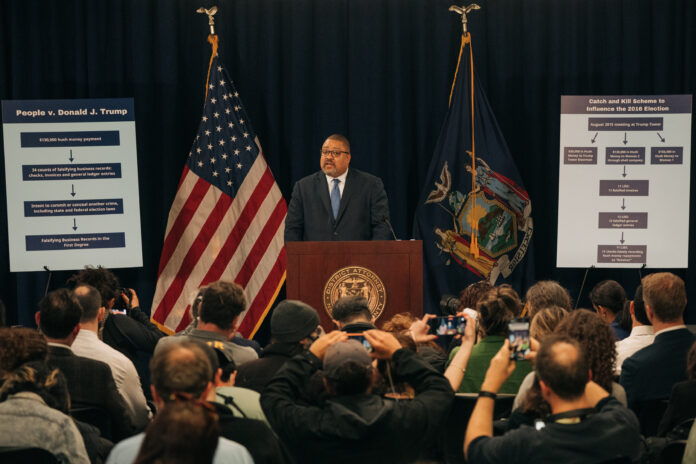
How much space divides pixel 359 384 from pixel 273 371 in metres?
0.79

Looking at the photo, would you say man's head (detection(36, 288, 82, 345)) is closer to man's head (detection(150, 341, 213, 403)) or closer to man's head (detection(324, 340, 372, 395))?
man's head (detection(150, 341, 213, 403))

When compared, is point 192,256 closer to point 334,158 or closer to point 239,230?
point 239,230

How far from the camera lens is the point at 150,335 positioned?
4605 mm

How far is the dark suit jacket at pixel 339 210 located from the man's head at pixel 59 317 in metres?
2.62

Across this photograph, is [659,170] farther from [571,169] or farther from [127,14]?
[127,14]

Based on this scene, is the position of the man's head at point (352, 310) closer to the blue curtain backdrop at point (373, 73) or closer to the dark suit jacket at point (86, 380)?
the dark suit jacket at point (86, 380)

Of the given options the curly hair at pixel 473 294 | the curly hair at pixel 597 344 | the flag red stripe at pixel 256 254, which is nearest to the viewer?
the curly hair at pixel 597 344

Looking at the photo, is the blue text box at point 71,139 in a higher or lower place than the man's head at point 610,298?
higher

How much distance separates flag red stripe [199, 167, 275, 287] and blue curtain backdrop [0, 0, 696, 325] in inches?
25.0

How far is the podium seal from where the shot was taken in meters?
4.94

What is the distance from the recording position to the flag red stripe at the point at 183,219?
23.1 feet

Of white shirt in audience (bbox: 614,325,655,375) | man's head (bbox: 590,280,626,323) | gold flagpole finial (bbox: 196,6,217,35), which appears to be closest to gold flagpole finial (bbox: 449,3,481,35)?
gold flagpole finial (bbox: 196,6,217,35)

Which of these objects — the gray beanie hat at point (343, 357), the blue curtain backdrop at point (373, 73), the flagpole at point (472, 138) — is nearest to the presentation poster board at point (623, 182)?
the blue curtain backdrop at point (373, 73)

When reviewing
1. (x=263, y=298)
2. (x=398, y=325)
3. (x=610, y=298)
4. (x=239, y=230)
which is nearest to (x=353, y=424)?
(x=398, y=325)
